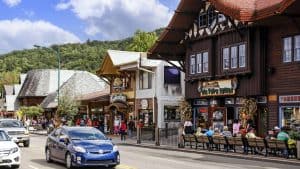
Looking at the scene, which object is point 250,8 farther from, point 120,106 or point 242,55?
point 120,106

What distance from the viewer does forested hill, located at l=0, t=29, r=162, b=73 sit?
363 ft

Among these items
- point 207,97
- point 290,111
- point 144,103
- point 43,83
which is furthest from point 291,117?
point 43,83

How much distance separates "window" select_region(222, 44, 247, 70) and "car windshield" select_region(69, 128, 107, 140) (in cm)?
1729

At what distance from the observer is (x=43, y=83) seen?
293ft

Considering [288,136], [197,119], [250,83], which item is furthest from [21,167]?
[197,119]

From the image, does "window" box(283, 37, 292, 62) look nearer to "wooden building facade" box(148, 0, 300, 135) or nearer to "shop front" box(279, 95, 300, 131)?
"wooden building facade" box(148, 0, 300, 135)

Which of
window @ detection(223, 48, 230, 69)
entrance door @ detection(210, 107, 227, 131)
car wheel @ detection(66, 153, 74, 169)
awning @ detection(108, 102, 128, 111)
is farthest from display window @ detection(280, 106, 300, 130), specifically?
awning @ detection(108, 102, 128, 111)

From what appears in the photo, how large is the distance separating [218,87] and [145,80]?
14.1 meters

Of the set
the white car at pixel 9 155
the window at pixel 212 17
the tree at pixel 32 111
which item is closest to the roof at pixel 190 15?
the window at pixel 212 17

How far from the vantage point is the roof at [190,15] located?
3059 cm

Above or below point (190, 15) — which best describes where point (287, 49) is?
below

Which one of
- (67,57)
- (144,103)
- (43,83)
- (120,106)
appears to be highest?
(67,57)

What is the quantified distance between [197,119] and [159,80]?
8.28m

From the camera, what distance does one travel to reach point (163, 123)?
48000mm
